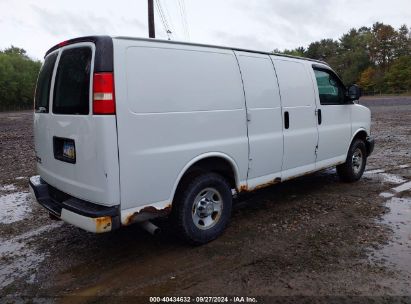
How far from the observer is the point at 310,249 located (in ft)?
13.1

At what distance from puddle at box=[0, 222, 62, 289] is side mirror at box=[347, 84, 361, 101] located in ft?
17.0

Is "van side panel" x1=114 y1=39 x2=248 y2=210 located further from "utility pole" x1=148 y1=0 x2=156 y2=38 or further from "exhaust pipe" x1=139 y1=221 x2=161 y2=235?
"utility pole" x1=148 y1=0 x2=156 y2=38

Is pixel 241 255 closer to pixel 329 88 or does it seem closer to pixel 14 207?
pixel 329 88

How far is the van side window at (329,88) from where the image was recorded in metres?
5.79

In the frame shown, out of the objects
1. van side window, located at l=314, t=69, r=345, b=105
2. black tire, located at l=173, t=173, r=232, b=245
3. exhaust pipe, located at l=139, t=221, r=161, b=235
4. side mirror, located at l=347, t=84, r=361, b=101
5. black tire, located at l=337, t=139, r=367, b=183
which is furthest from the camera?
black tire, located at l=337, t=139, r=367, b=183

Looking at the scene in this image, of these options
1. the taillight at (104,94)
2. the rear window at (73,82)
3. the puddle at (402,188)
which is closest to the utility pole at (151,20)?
the puddle at (402,188)

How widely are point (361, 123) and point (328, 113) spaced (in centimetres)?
126

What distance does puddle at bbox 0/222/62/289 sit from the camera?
363 cm

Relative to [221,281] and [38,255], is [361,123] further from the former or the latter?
[38,255]

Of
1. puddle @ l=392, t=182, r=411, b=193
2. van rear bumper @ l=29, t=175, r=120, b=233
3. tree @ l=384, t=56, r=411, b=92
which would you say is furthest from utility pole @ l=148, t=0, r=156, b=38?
tree @ l=384, t=56, r=411, b=92

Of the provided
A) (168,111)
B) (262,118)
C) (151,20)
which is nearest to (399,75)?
(151,20)

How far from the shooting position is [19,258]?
403 cm

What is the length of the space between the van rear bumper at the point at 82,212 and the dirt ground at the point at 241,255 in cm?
55

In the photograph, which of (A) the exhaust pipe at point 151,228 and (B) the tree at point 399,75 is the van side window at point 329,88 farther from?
(B) the tree at point 399,75
